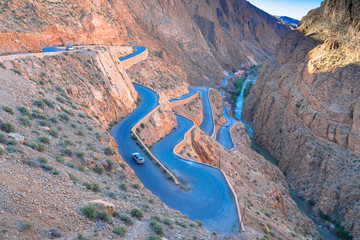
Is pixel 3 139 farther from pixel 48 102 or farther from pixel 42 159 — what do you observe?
pixel 48 102

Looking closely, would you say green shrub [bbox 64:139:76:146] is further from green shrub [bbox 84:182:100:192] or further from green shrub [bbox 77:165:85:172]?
green shrub [bbox 84:182:100:192]

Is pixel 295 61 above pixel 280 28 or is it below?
below

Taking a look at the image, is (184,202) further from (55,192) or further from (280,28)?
(280,28)

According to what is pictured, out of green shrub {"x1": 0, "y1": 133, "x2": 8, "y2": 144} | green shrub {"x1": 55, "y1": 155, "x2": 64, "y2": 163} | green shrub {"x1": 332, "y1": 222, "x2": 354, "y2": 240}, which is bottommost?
green shrub {"x1": 0, "y1": 133, "x2": 8, "y2": 144}

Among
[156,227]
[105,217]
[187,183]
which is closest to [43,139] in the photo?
[105,217]

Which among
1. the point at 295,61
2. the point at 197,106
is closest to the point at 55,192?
the point at 197,106

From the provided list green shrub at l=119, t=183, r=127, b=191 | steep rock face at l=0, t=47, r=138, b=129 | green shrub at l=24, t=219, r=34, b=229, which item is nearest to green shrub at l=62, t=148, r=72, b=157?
green shrub at l=119, t=183, r=127, b=191
